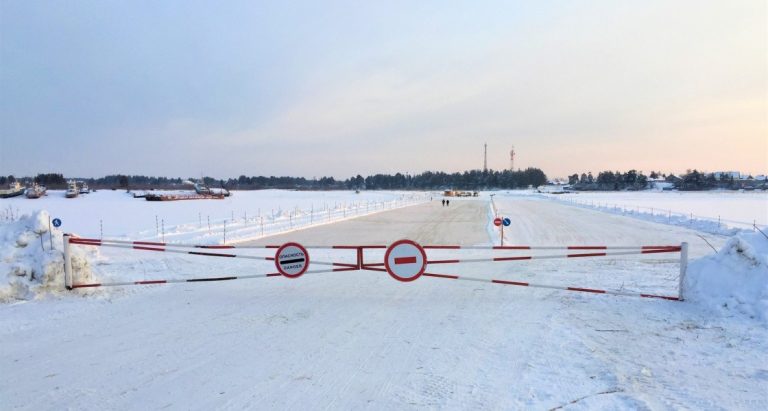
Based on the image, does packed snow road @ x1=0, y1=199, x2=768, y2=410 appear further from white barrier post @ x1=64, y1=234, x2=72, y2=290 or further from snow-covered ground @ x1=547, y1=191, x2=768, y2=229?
snow-covered ground @ x1=547, y1=191, x2=768, y2=229

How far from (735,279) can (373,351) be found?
5.96m

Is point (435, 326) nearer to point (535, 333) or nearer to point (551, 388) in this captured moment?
point (535, 333)

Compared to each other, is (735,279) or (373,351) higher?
(735,279)

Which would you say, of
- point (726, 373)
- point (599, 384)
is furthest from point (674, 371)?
point (599, 384)

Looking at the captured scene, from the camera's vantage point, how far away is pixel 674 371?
15.5 ft

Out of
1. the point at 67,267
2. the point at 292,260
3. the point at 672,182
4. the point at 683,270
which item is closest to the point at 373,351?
the point at 292,260

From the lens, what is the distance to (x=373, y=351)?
5332 mm

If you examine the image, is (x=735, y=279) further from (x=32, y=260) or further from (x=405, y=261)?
(x=32, y=260)

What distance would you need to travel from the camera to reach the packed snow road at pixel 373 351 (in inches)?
164

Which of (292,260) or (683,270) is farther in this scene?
(292,260)

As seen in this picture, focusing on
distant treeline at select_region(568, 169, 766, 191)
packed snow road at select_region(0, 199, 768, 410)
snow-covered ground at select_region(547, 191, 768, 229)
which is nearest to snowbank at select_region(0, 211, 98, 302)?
packed snow road at select_region(0, 199, 768, 410)

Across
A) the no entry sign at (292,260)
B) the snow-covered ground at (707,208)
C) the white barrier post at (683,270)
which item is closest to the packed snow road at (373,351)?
the white barrier post at (683,270)

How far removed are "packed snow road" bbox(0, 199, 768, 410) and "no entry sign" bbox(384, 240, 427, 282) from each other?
0.49 meters

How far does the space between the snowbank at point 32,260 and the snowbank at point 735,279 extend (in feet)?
35.9
